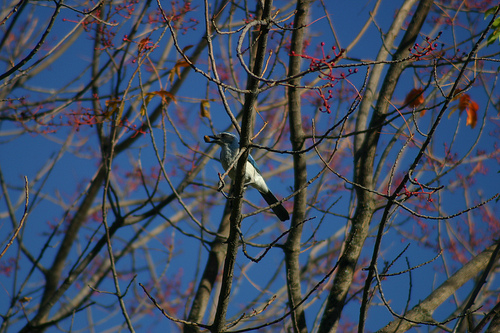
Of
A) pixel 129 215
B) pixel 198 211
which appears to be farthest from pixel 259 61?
pixel 198 211

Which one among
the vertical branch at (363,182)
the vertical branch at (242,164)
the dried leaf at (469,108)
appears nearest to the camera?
the vertical branch at (242,164)

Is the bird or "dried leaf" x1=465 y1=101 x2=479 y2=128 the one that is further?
the bird

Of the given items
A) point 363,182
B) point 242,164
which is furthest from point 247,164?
point 242,164

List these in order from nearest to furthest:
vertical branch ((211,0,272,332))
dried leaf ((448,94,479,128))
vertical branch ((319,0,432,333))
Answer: vertical branch ((211,0,272,332)), vertical branch ((319,0,432,333)), dried leaf ((448,94,479,128))

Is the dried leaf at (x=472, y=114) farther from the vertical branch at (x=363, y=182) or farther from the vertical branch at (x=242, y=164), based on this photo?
the vertical branch at (x=242, y=164)

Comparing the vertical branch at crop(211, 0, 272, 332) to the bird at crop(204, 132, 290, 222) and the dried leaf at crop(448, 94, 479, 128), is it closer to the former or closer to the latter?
the bird at crop(204, 132, 290, 222)

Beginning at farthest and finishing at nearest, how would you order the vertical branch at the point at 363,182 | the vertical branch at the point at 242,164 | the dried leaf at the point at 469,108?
1. the dried leaf at the point at 469,108
2. the vertical branch at the point at 363,182
3. the vertical branch at the point at 242,164

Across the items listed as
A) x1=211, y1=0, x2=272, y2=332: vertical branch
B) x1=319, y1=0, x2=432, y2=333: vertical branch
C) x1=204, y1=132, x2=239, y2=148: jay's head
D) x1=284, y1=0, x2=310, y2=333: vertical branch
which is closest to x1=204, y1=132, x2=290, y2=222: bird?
x1=204, y1=132, x2=239, y2=148: jay's head

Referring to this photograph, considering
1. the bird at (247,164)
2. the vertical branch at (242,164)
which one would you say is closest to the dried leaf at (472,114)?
the bird at (247,164)

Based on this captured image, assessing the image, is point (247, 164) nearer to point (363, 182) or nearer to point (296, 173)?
point (296, 173)

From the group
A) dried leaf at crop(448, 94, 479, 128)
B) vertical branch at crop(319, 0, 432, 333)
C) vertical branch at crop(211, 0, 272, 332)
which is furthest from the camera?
dried leaf at crop(448, 94, 479, 128)

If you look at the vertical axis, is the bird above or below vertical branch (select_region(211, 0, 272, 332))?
above

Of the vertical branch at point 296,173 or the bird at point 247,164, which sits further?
the bird at point 247,164

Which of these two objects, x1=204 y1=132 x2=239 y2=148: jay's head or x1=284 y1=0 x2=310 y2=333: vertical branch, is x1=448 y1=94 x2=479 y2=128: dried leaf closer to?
x1=284 y1=0 x2=310 y2=333: vertical branch
